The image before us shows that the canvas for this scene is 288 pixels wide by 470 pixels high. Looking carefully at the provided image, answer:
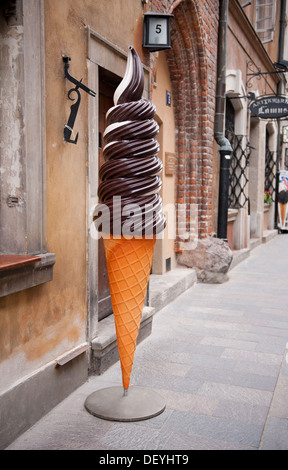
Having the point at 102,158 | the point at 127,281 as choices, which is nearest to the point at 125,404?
the point at 127,281

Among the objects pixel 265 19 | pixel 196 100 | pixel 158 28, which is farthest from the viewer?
pixel 265 19

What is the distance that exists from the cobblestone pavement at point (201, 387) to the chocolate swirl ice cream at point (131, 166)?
127cm

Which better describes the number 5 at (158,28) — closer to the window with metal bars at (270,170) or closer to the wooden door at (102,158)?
the wooden door at (102,158)

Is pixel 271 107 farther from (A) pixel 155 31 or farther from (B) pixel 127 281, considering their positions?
(B) pixel 127 281

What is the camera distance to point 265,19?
42.0 feet

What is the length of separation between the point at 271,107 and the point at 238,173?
165cm

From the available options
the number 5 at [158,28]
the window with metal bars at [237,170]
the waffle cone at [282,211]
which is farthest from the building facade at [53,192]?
the waffle cone at [282,211]

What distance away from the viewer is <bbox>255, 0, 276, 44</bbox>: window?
12734 mm

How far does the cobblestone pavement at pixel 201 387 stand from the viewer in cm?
285

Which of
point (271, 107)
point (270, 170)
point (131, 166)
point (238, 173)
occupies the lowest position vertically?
point (131, 166)

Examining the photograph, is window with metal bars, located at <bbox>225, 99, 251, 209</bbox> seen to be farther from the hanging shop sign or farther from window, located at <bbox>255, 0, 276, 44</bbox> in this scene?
window, located at <bbox>255, 0, 276, 44</bbox>

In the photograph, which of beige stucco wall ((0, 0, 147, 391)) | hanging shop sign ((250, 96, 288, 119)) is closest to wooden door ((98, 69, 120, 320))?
beige stucco wall ((0, 0, 147, 391))

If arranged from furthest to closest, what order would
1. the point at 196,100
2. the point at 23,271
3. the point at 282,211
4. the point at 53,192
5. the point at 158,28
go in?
the point at 282,211, the point at 196,100, the point at 158,28, the point at 53,192, the point at 23,271

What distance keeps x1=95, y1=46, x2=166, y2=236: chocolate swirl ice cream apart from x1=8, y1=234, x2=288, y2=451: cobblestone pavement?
1.27 metres
